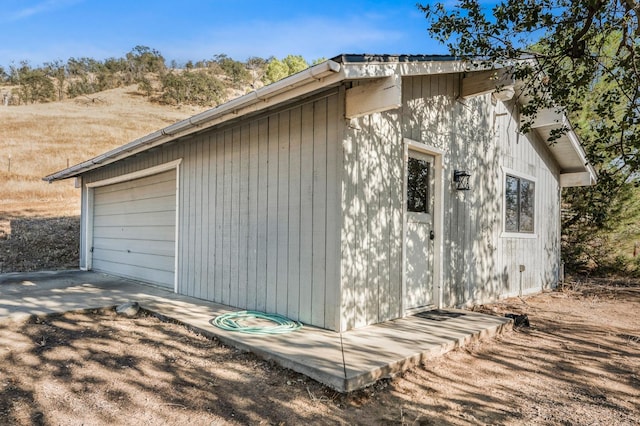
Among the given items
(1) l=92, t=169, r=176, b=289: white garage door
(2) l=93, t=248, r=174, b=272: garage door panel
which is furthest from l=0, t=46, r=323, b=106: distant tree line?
(2) l=93, t=248, r=174, b=272: garage door panel

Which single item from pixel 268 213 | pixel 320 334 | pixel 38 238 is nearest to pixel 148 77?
pixel 38 238

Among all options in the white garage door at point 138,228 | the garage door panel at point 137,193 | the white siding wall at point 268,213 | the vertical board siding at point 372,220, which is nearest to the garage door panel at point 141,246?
the white garage door at point 138,228

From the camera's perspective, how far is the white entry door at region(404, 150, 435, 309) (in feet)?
15.3

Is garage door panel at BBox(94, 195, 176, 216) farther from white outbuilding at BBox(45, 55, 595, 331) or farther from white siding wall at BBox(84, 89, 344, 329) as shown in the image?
white siding wall at BBox(84, 89, 344, 329)

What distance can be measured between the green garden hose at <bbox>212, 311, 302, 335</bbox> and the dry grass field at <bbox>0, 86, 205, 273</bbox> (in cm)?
672

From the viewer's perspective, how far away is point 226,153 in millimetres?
5180

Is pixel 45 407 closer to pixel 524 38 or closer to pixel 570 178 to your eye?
pixel 524 38

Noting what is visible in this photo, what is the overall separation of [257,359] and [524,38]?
470cm

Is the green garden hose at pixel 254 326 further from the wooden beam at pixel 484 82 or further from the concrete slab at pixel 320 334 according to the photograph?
the wooden beam at pixel 484 82

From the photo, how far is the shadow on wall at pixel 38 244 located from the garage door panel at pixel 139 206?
6.05 feet

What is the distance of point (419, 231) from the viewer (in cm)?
482

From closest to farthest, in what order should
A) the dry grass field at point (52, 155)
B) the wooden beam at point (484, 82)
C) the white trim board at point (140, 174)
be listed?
the wooden beam at point (484, 82) → the white trim board at point (140, 174) → the dry grass field at point (52, 155)

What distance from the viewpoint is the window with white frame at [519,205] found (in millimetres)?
6812

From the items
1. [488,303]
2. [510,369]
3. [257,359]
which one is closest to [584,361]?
[510,369]
